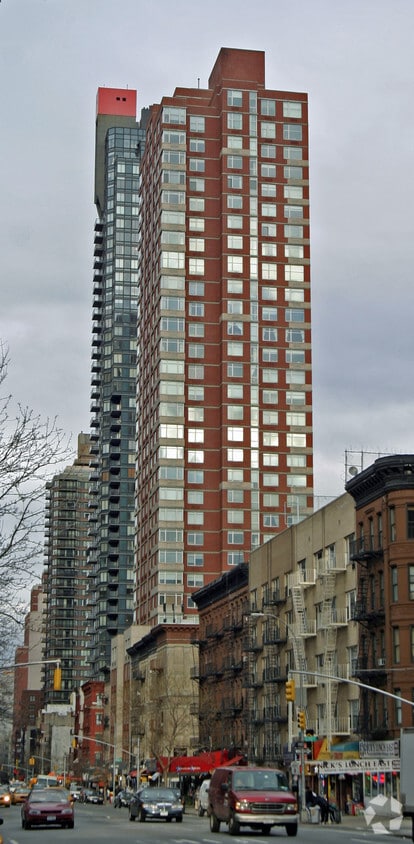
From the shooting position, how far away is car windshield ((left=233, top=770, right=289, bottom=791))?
119 ft

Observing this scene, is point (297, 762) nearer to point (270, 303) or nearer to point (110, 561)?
point (270, 303)

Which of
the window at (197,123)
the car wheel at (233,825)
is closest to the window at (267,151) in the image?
the window at (197,123)

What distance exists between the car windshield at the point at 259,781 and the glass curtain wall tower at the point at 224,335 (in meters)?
92.4

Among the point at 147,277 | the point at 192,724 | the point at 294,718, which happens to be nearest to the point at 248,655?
the point at 294,718

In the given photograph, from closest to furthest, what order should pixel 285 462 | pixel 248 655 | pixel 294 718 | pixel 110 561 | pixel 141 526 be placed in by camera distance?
pixel 294 718
pixel 248 655
pixel 285 462
pixel 141 526
pixel 110 561

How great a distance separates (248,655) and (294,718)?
13921mm

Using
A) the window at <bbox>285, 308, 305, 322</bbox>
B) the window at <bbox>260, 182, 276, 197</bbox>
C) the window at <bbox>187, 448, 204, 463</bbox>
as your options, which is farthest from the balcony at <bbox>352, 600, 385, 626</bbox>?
the window at <bbox>260, 182, 276, 197</bbox>

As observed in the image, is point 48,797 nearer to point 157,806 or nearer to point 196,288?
point 157,806

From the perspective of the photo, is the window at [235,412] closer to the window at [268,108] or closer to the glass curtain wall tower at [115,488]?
the window at [268,108]

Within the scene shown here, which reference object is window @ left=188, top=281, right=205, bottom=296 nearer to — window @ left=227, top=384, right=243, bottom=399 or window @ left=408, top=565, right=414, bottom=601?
window @ left=227, top=384, right=243, bottom=399

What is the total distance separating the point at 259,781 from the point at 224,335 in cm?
10103

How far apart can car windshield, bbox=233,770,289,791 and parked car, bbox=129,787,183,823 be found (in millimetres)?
19217

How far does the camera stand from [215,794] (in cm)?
3912

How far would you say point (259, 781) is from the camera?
3653cm
